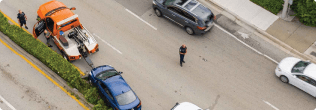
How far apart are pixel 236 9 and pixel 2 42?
13550mm

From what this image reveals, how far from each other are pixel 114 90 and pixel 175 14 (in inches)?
248

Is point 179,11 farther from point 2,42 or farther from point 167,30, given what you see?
point 2,42

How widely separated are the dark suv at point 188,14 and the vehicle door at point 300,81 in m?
5.27

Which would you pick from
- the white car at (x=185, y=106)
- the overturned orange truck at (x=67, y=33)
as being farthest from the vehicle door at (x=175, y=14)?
the white car at (x=185, y=106)

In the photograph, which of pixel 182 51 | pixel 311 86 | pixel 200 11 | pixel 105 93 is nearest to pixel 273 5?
pixel 200 11

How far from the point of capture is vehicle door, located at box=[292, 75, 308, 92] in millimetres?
→ 15734

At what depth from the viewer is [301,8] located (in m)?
18.4

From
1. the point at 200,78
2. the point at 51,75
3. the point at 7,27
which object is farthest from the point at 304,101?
the point at 7,27

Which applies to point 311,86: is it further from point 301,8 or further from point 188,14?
point 188,14

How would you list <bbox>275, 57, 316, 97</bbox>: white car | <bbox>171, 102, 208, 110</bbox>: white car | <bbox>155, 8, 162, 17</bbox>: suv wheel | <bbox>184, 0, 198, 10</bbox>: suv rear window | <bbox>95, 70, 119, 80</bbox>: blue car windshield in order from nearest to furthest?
<bbox>171, 102, 208, 110</bbox>: white car → <bbox>95, 70, 119, 80</bbox>: blue car windshield → <bbox>275, 57, 316, 97</bbox>: white car → <bbox>184, 0, 198, 10</bbox>: suv rear window → <bbox>155, 8, 162, 17</bbox>: suv wheel

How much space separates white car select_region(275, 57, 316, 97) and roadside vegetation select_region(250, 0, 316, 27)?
3.27 meters

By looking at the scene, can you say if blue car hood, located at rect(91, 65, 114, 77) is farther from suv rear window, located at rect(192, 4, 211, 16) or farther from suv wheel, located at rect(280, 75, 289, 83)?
suv wheel, located at rect(280, 75, 289, 83)

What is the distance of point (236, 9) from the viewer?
64.8 feet

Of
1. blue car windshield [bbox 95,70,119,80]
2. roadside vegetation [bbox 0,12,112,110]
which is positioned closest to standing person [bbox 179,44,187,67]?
blue car windshield [bbox 95,70,119,80]
